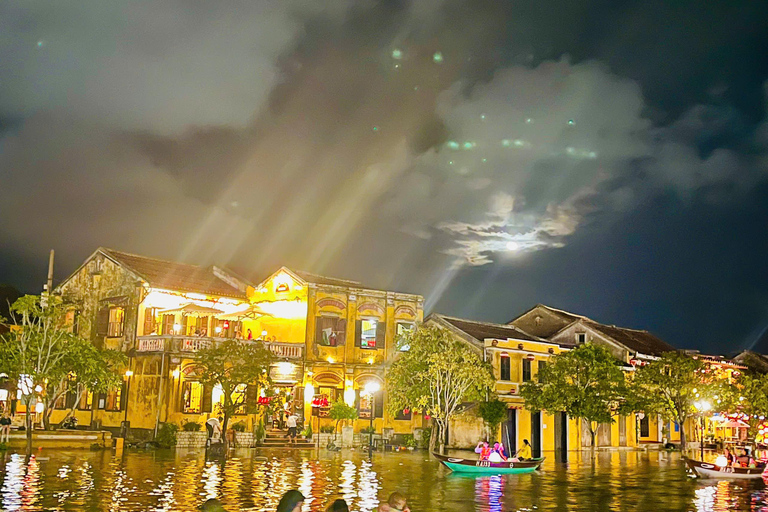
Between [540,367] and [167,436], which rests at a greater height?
[540,367]

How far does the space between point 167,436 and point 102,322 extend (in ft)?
37.7

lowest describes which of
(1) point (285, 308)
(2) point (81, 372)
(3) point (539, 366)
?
(2) point (81, 372)

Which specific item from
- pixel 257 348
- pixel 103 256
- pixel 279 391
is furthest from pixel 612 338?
pixel 103 256

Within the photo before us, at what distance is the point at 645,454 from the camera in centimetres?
5566

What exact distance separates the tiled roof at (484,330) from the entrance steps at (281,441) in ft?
43.4

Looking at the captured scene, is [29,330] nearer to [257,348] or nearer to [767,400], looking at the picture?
[257,348]

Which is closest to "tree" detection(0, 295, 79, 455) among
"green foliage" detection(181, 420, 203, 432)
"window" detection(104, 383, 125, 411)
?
"green foliage" detection(181, 420, 203, 432)

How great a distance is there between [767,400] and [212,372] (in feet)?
135

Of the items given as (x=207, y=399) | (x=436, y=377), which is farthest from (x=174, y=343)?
(x=436, y=377)

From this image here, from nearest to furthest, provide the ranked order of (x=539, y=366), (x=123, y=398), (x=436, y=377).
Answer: (x=436, y=377) → (x=123, y=398) → (x=539, y=366)

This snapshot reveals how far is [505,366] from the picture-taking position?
173ft

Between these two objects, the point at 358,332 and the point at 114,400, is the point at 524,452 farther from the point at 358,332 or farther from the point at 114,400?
the point at 114,400

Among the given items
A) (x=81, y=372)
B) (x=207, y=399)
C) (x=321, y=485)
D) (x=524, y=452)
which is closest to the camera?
(x=321, y=485)

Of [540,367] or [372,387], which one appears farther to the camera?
[540,367]
